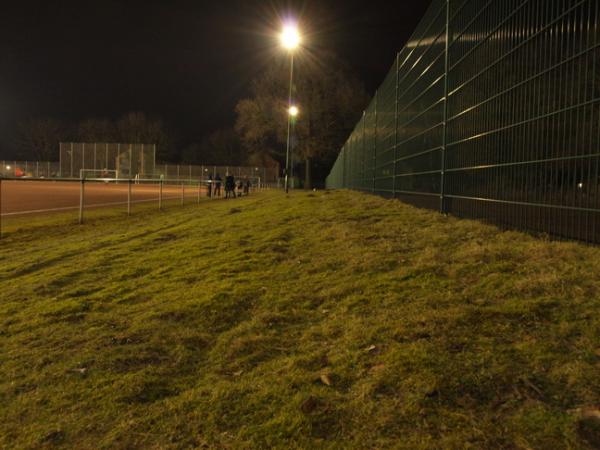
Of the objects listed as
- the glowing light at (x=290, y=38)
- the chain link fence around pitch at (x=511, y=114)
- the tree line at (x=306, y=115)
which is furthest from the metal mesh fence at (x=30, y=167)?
the chain link fence around pitch at (x=511, y=114)

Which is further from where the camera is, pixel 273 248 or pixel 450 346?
pixel 273 248

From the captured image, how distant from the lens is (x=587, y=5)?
3.89 metres

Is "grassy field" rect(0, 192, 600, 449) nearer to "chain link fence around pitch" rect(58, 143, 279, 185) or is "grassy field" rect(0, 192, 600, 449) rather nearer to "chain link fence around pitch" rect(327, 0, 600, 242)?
"chain link fence around pitch" rect(327, 0, 600, 242)

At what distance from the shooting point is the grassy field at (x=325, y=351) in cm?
234

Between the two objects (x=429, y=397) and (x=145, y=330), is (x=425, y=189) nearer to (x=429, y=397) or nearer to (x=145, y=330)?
(x=145, y=330)

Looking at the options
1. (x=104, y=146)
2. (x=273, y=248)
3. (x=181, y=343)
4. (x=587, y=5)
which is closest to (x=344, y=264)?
(x=273, y=248)

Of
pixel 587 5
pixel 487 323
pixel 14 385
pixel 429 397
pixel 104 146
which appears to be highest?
pixel 104 146

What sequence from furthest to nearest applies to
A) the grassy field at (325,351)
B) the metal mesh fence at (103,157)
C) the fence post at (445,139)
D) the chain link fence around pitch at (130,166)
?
1. the metal mesh fence at (103,157)
2. the chain link fence around pitch at (130,166)
3. the fence post at (445,139)
4. the grassy field at (325,351)

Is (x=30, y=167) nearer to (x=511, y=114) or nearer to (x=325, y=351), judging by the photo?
(x=511, y=114)

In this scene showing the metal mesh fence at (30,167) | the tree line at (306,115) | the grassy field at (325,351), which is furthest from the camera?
the metal mesh fence at (30,167)

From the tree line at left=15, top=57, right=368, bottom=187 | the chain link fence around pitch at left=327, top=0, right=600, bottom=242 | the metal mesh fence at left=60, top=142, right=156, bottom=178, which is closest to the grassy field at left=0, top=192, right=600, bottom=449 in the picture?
the chain link fence around pitch at left=327, top=0, right=600, bottom=242

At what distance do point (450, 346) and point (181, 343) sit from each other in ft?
6.10

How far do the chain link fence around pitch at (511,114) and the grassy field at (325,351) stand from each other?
37 centimetres

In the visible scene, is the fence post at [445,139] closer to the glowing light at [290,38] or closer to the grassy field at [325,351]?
the grassy field at [325,351]
